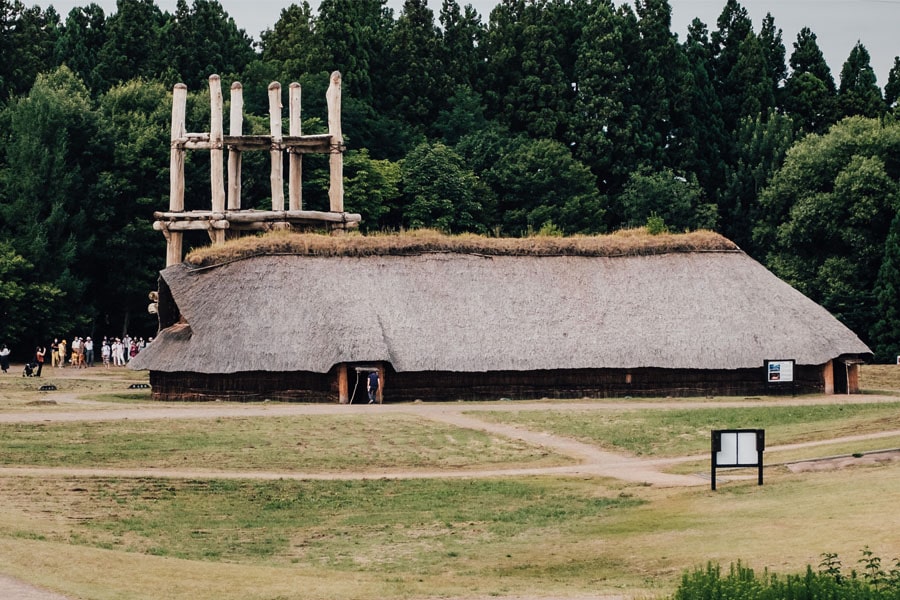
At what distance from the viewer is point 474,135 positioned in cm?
10762

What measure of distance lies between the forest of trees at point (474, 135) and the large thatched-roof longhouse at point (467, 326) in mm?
14165

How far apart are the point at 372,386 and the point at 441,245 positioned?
27.0ft

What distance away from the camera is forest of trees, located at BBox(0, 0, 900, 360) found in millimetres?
87500

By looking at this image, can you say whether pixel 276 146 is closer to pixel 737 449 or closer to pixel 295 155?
pixel 295 155

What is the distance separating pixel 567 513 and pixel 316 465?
9995 millimetres

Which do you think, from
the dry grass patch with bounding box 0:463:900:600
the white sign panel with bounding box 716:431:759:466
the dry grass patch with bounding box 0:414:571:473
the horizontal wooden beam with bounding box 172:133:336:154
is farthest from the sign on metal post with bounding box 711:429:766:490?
the horizontal wooden beam with bounding box 172:133:336:154

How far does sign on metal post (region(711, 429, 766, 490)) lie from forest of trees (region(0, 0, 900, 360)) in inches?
1604

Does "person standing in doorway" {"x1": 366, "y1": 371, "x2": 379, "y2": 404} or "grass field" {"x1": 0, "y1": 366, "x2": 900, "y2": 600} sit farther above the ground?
"person standing in doorway" {"x1": 366, "y1": 371, "x2": 379, "y2": 404}

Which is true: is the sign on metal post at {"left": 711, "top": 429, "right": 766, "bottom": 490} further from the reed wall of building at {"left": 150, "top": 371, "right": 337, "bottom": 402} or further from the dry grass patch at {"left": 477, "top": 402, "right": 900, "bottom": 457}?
the reed wall of building at {"left": 150, "top": 371, "right": 337, "bottom": 402}

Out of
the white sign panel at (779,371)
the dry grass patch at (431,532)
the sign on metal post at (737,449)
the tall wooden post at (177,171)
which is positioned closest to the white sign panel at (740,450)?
the sign on metal post at (737,449)

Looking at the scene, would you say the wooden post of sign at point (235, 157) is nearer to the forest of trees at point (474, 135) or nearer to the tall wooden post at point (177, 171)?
the tall wooden post at point (177, 171)

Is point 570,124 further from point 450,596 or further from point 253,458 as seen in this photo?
point 450,596

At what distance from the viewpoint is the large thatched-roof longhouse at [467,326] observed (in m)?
59.7

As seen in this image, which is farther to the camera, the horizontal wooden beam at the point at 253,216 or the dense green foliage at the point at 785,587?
the horizontal wooden beam at the point at 253,216
